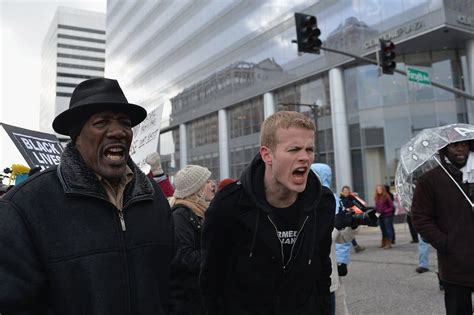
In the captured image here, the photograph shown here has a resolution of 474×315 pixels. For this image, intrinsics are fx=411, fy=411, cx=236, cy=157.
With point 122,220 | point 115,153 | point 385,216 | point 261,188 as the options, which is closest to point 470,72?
point 385,216

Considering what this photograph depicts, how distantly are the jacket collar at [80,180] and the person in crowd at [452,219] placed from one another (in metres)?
2.73

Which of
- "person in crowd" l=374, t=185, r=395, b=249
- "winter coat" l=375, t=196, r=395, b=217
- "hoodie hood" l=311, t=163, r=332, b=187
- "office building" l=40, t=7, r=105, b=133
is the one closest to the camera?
"hoodie hood" l=311, t=163, r=332, b=187

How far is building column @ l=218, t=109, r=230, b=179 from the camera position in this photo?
1433 inches

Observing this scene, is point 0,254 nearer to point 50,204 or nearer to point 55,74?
point 50,204

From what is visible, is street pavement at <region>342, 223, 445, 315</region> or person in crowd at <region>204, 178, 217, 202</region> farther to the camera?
street pavement at <region>342, 223, 445, 315</region>

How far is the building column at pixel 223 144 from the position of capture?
36.4 meters

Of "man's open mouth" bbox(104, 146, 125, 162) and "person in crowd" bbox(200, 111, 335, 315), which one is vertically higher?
"man's open mouth" bbox(104, 146, 125, 162)

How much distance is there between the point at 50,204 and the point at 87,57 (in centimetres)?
12020

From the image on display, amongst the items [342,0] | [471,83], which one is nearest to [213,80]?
[342,0]

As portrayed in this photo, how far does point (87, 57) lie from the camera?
11181 centimetres

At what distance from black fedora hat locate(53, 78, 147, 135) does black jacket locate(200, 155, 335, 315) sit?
88 centimetres

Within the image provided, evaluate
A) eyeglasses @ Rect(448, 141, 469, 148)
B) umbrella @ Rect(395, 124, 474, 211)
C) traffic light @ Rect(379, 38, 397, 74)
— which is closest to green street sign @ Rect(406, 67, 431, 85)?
traffic light @ Rect(379, 38, 397, 74)

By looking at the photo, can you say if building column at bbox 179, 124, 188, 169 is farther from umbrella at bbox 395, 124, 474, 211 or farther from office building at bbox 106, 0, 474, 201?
umbrella at bbox 395, 124, 474, 211

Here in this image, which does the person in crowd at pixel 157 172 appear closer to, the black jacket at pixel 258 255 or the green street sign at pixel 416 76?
the black jacket at pixel 258 255
